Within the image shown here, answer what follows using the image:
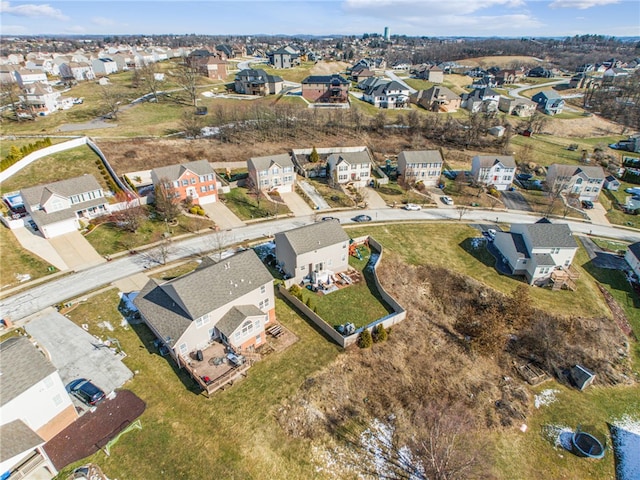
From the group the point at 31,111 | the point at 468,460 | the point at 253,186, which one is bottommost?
the point at 468,460

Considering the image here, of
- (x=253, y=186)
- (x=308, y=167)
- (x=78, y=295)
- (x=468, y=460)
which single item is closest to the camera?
(x=468, y=460)

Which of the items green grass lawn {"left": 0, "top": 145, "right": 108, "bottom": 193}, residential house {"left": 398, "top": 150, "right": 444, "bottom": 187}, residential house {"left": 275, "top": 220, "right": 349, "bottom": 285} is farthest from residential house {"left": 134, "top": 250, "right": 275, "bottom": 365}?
residential house {"left": 398, "top": 150, "right": 444, "bottom": 187}

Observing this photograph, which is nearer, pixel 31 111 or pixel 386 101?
pixel 31 111

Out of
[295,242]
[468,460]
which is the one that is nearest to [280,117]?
[295,242]

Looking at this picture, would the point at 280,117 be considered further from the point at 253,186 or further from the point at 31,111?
the point at 31,111

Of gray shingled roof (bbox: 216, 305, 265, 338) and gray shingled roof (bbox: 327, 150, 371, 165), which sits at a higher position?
gray shingled roof (bbox: 327, 150, 371, 165)

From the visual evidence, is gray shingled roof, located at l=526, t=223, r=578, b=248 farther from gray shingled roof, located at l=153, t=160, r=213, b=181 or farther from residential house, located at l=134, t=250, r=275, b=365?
gray shingled roof, located at l=153, t=160, r=213, b=181
